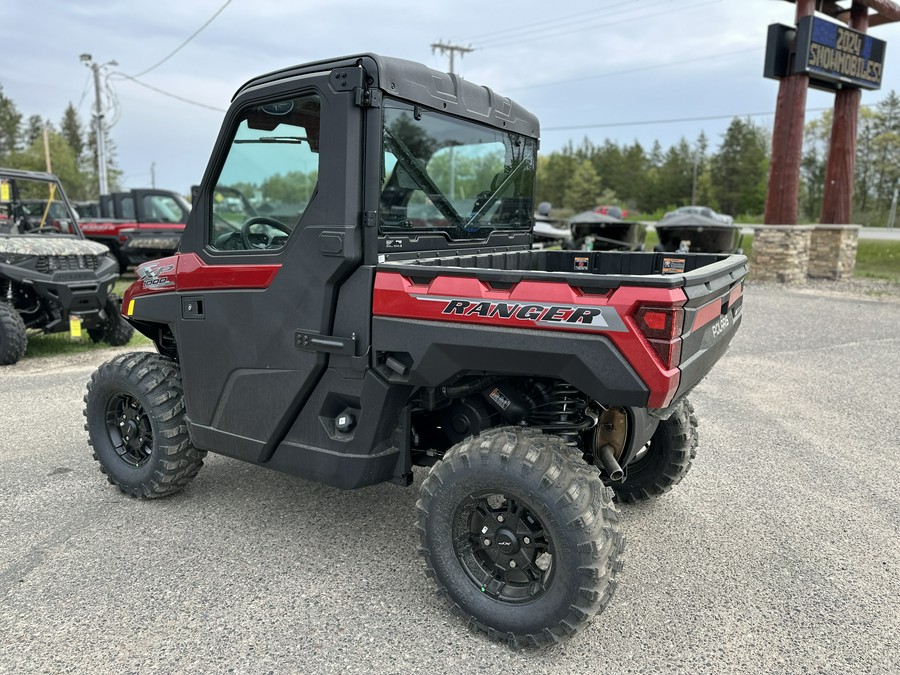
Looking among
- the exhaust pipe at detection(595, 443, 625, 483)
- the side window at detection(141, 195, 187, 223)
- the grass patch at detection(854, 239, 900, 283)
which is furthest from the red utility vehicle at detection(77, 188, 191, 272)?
the grass patch at detection(854, 239, 900, 283)

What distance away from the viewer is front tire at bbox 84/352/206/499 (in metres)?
3.71

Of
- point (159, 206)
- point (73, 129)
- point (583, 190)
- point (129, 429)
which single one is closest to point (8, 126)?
point (73, 129)

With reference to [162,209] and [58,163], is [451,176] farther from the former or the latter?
[58,163]

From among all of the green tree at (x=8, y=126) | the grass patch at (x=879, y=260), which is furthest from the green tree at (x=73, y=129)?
the grass patch at (x=879, y=260)

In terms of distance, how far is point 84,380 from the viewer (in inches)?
270

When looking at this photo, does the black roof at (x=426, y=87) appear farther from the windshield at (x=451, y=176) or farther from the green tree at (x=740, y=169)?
the green tree at (x=740, y=169)

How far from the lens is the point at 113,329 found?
28.0 feet

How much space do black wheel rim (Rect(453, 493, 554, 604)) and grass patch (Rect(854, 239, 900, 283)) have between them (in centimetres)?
1671

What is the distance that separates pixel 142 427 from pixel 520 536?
240 centimetres

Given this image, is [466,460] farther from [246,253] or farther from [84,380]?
[84,380]

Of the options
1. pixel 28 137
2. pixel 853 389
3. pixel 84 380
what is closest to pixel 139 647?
pixel 84 380

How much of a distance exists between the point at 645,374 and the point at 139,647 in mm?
2192

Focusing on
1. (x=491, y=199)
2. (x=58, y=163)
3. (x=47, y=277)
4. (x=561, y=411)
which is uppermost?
(x=58, y=163)

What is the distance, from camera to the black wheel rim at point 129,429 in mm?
3918
